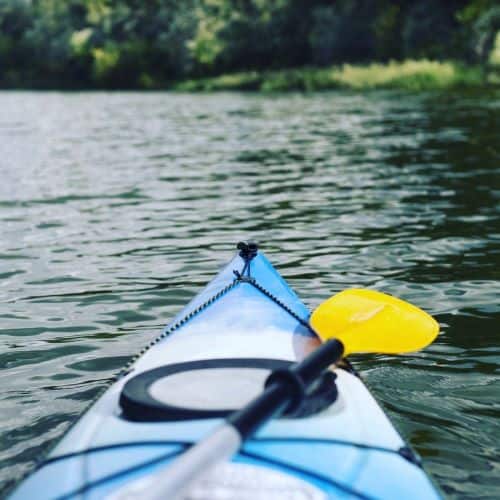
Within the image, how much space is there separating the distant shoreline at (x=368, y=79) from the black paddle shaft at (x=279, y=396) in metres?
29.6

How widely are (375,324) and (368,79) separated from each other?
35366 mm

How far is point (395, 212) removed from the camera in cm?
947

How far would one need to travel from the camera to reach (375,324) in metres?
4.00

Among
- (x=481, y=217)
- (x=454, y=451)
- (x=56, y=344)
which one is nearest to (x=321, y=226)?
(x=481, y=217)

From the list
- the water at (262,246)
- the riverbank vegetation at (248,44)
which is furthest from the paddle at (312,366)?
the riverbank vegetation at (248,44)

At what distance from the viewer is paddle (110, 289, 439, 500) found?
2189 mm

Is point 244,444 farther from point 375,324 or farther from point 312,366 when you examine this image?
point 375,324

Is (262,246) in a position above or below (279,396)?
below

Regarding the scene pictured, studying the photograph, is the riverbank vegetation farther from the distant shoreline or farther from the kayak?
the kayak

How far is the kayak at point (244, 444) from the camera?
2.57m

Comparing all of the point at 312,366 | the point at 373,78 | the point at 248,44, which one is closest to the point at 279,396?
the point at 312,366

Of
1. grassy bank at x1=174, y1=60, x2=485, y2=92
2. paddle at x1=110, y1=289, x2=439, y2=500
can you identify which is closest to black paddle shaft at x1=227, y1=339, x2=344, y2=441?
paddle at x1=110, y1=289, x2=439, y2=500

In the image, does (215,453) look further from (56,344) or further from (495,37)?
(495,37)

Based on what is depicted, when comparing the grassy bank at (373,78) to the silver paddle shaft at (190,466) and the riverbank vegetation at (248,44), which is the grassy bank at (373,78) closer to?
the riverbank vegetation at (248,44)
